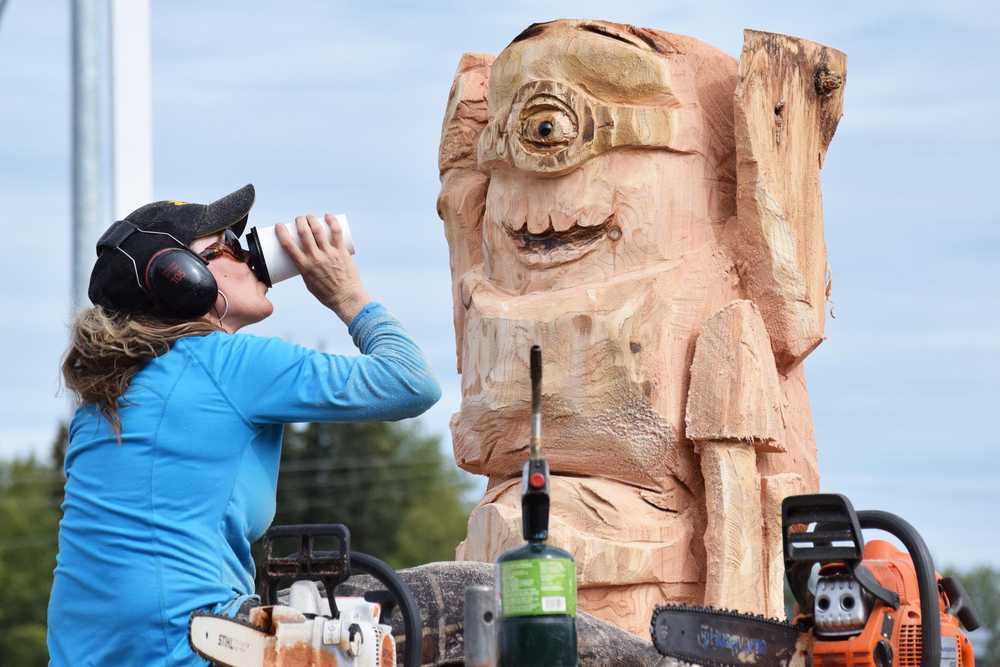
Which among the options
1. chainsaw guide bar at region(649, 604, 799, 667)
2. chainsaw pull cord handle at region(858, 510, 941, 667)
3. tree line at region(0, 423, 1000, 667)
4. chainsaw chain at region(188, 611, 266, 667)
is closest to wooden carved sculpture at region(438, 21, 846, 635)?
chainsaw guide bar at region(649, 604, 799, 667)

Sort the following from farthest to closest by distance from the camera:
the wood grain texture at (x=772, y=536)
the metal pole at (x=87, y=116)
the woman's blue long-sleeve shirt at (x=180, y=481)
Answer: the metal pole at (x=87, y=116)
the wood grain texture at (x=772, y=536)
the woman's blue long-sleeve shirt at (x=180, y=481)

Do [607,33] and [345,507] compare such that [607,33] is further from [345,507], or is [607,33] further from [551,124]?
[345,507]

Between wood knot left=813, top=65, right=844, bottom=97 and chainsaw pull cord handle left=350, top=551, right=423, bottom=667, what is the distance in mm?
2747

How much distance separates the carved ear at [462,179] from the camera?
19.2ft

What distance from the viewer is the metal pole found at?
7961 millimetres

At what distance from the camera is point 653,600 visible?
518cm

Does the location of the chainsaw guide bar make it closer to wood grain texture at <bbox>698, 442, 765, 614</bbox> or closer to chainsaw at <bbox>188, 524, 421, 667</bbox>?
chainsaw at <bbox>188, 524, 421, 667</bbox>

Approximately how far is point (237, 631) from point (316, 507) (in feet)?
83.6

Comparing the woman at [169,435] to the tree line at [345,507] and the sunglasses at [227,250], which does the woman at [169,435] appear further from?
the tree line at [345,507]

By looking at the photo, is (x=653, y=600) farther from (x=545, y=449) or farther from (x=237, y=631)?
(x=237, y=631)

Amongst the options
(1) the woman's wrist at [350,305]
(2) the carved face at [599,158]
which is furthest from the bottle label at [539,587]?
(2) the carved face at [599,158]

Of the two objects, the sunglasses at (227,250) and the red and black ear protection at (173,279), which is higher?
the sunglasses at (227,250)

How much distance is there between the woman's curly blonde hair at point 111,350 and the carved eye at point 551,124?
194cm

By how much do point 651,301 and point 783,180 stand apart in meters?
0.62
